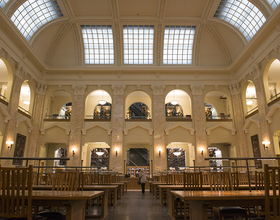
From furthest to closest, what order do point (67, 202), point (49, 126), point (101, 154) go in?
point (101, 154) < point (49, 126) < point (67, 202)

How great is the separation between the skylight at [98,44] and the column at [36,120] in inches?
183

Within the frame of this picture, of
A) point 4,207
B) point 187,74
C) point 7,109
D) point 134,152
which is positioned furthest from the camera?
point 134,152

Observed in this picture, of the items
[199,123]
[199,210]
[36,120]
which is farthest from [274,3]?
[36,120]

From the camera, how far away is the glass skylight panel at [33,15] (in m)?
14.5

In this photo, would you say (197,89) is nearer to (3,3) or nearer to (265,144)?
(265,144)

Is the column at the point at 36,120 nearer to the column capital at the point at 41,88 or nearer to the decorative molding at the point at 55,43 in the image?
the column capital at the point at 41,88

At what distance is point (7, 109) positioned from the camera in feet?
46.9

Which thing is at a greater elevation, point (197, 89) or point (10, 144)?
point (197, 89)

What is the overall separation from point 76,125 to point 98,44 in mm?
7212

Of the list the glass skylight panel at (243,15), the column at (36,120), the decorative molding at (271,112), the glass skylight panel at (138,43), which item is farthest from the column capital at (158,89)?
the column at (36,120)

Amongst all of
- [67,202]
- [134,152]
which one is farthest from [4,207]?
[134,152]

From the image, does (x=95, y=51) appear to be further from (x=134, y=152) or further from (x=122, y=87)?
(x=134, y=152)

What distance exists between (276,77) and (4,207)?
830 inches

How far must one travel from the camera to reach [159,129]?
60.2 ft
